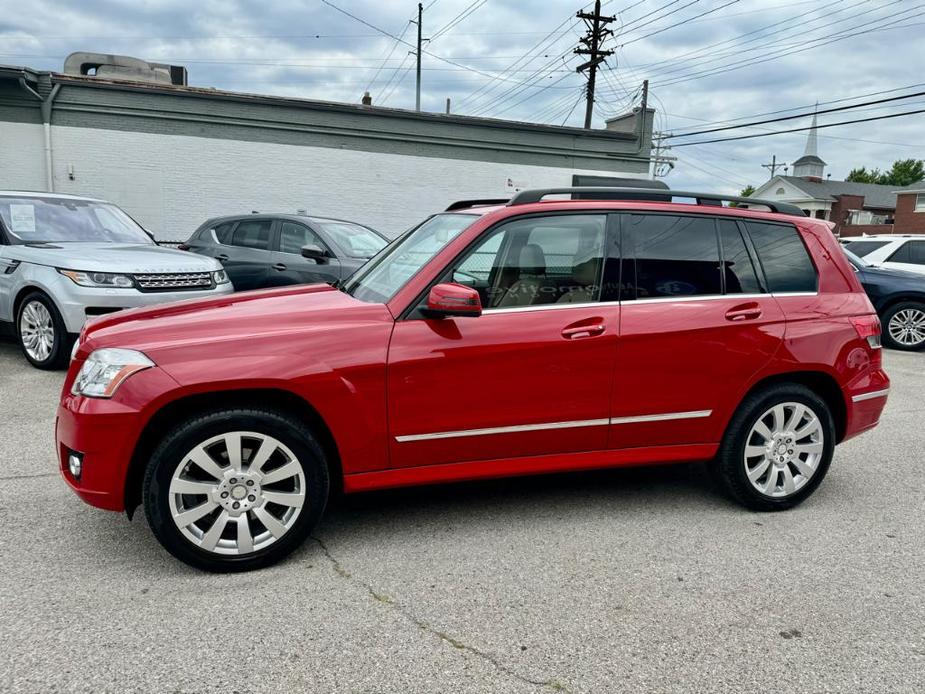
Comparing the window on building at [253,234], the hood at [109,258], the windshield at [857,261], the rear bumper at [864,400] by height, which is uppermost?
the window on building at [253,234]

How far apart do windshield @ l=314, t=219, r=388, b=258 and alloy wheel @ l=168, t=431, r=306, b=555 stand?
→ 233 inches

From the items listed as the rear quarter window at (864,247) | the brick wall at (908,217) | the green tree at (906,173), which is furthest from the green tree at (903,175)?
the rear quarter window at (864,247)

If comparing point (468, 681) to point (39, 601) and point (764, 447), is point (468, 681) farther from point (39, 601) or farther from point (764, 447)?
point (764, 447)

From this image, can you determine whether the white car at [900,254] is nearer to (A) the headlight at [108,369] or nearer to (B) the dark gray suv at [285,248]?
(B) the dark gray suv at [285,248]

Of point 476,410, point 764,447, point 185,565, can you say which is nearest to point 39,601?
point 185,565

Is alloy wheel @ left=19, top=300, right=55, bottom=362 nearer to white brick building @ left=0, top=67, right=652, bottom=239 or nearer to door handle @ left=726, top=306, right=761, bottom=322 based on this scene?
door handle @ left=726, top=306, right=761, bottom=322

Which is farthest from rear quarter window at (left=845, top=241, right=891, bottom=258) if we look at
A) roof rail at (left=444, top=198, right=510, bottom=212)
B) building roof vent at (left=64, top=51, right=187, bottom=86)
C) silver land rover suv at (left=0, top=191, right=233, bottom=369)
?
building roof vent at (left=64, top=51, right=187, bottom=86)

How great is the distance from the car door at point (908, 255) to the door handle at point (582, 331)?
387 inches

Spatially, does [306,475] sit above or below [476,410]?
below

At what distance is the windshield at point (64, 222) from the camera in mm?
7207

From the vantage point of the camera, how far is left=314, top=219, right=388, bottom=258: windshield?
352 inches

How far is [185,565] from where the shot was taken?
3.10 metres

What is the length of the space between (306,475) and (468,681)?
1.17 metres

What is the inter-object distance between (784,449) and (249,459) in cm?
286
